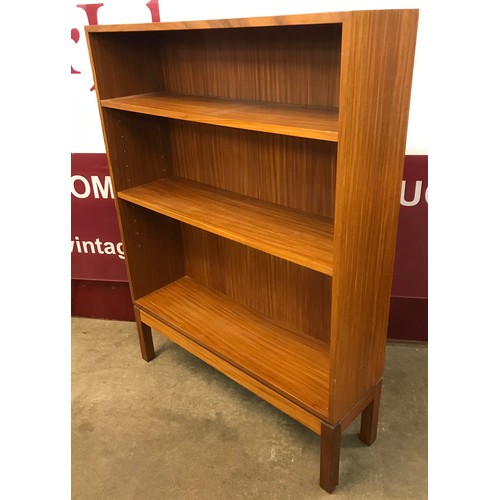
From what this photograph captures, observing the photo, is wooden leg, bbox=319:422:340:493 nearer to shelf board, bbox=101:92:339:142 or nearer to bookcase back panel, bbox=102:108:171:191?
shelf board, bbox=101:92:339:142

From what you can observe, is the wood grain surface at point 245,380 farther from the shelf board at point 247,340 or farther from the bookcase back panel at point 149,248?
the bookcase back panel at point 149,248

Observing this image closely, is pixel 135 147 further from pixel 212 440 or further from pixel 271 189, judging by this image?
pixel 212 440

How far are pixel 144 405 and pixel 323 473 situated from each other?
2.74ft

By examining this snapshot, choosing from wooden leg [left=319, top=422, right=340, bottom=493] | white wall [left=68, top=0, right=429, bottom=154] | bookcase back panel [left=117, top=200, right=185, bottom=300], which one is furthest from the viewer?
bookcase back panel [left=117, top=200, right=185, bottom=300]

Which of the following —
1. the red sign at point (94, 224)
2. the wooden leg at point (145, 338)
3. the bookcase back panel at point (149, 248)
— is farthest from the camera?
the red sign at point (94, 224)

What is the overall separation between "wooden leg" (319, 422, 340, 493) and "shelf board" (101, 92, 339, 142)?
929 mm

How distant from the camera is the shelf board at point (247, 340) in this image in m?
1.64

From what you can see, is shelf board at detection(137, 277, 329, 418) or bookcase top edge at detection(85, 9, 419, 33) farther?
shelf board at detection(137, 277, 329, 418)

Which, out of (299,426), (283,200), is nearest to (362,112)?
(283,200)

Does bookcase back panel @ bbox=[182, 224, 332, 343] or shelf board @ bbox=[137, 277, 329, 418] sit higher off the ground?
bookcase back panel @ bbox=[182, 224, 332, 343]

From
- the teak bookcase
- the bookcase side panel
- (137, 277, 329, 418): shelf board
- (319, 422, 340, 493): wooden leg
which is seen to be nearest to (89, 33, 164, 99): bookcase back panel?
the teak bookcase

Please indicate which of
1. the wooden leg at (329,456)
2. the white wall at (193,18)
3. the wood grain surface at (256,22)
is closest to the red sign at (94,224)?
the white wall at (193,18)

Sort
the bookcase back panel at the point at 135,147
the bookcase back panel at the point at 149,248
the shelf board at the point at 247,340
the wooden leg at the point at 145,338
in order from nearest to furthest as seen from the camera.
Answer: the shelf board at the point at 247,340 → the bookcase back panel at the point at 135,147 → the bookcase back panel at the point at 149,248 → the wooden leg at the point at 145,338

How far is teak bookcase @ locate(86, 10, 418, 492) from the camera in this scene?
1.24m
